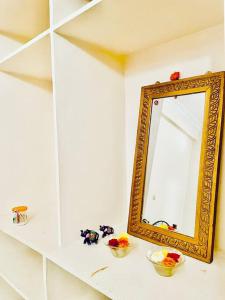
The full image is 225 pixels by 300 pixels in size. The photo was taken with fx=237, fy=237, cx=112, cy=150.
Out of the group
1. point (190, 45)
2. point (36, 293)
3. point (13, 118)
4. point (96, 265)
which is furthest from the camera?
point (13, 118)

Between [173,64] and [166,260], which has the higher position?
[173,64]

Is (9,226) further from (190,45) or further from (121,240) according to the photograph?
(190,45)

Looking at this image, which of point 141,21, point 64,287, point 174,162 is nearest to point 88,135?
point 174,162

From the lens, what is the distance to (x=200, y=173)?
33.6 inches

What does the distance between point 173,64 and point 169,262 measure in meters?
0.77

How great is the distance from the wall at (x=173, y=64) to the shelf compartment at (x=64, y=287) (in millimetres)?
480

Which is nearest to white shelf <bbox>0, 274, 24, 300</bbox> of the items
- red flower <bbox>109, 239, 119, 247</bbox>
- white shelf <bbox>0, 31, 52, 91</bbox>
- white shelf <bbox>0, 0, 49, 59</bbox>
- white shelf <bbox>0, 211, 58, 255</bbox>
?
white shelf <bbox>0, 211, 58, 255</bbox>

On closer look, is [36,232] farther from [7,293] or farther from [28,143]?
[7,293]

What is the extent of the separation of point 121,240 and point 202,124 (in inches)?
20.9

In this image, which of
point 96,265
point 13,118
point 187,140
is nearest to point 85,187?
point 96,265

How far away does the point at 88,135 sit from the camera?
3.44ft

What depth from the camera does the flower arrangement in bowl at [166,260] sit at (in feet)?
2.43

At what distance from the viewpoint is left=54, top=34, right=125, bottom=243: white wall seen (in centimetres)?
96

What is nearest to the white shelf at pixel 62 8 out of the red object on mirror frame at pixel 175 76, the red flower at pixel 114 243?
the red object on mirror frame at pixel 175 76
